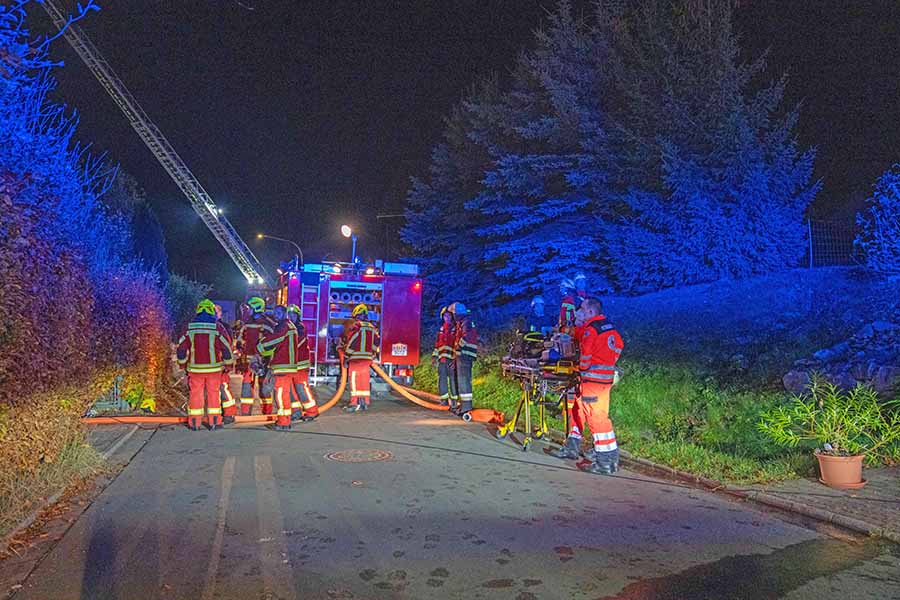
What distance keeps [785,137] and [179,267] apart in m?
54.9

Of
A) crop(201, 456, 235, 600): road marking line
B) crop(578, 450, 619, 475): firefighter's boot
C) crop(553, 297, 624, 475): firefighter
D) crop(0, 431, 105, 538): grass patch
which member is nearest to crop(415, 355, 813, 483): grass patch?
crop(578, 450, 619, 475): firefighter's boot

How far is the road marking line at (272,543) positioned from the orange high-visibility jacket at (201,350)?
3.04 metres

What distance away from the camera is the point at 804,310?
37.0ft

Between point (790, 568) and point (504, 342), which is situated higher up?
point (504, 342)

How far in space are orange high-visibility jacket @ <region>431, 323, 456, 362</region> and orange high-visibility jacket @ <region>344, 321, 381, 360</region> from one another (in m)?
1.24

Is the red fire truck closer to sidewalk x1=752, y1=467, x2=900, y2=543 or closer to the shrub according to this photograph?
the shrub

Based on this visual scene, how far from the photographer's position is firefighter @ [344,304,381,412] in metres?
12.0

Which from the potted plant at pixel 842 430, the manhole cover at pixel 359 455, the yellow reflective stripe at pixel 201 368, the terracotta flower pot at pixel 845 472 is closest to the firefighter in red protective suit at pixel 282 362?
the yellow reflective stripe at pixel 201 368

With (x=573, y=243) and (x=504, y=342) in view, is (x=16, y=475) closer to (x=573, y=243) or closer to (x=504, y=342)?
(x=504, y=342)

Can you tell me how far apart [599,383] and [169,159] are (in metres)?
38.8

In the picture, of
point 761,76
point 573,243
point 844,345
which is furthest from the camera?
point 761,76

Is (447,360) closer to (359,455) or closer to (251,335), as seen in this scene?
(251,335)

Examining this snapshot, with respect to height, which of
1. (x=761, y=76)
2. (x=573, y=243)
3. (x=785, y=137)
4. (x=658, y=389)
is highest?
(x=761, y=76)

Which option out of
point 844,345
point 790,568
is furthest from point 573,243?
point 790,568
